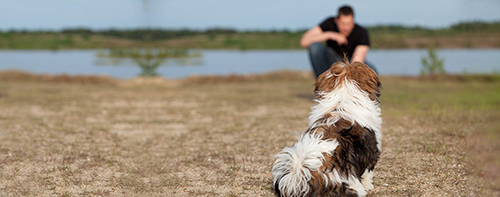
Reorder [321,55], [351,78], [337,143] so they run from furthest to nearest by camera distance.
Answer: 1. [321,55]
2. [351,78]
3. [337,143]

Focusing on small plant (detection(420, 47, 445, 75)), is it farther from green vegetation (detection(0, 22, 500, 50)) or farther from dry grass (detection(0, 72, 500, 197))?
green vegetation (detection(0, 22, 500, 50))

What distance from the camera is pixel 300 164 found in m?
3.43

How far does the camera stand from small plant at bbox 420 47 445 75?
16.4m

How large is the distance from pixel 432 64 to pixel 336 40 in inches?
406

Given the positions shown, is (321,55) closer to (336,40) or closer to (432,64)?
(336,40)

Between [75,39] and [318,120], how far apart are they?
173ft

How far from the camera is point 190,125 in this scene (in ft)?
25.3

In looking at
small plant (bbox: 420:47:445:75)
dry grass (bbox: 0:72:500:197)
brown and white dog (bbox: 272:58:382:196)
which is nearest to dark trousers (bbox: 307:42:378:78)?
dry grass (bbox: 0:72:500:197)

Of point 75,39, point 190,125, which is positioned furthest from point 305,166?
point 75,39

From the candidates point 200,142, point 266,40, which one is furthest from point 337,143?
point 266,40

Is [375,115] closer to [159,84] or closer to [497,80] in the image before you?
[159,84]

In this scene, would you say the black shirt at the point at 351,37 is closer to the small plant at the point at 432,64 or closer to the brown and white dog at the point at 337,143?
the brown and white dog at the point at 337,143

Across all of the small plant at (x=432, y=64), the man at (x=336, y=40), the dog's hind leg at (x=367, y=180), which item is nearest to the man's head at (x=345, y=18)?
the man at (x=336, y=40)

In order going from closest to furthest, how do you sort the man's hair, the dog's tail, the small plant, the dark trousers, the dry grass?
the dog's tail → the dry grass → the man's hair → the dark trousers → the small plant
